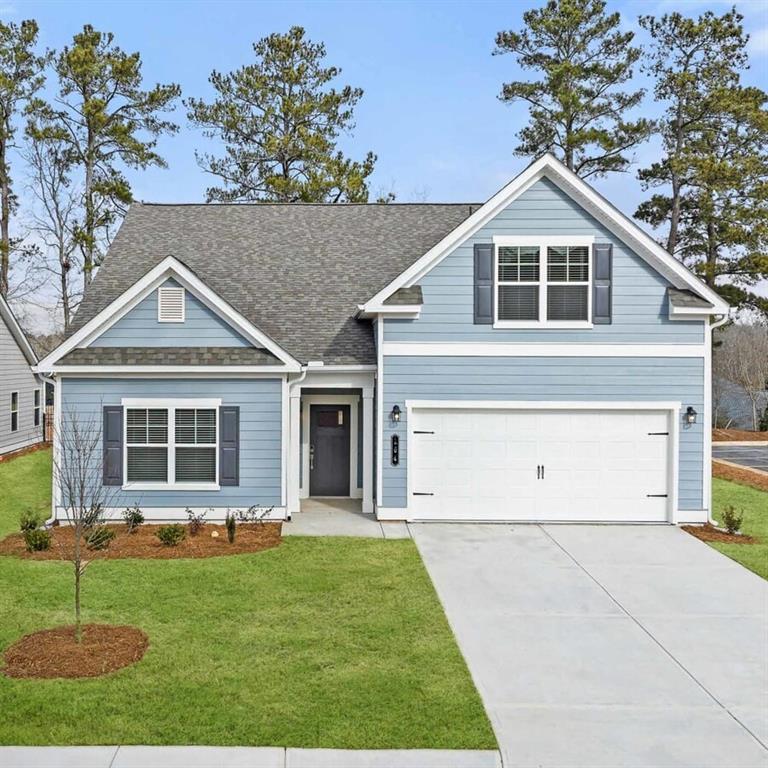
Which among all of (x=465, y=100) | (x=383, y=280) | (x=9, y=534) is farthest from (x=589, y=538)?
(x=465, y=100)

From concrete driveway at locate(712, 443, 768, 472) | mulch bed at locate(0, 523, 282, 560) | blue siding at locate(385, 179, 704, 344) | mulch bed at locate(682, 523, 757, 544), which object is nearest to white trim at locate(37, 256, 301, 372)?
blue siding at locate(385, 179, 704, 344)

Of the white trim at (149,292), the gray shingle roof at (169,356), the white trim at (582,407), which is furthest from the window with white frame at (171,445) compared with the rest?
the white trim at (582,407)

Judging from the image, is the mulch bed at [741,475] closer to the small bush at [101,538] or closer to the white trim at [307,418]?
the white trim at [307,418]

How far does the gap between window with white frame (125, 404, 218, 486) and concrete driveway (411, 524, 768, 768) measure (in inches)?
174

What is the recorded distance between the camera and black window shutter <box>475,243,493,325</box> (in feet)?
45.0

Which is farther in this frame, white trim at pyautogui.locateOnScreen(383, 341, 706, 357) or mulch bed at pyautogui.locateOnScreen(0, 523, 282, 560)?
white trim at pyautogui.locateOnScreen(383, 341, 706, 357)

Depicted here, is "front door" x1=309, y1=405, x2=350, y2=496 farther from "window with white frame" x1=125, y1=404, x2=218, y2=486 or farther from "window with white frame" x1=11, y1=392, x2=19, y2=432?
"window with white frame" x1=11, y1=392, x2=19, y2=432

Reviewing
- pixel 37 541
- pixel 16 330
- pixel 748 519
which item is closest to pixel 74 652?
pixel 37 541

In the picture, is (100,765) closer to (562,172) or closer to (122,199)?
(562,172)

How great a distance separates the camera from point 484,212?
44.5ft

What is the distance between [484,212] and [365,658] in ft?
29.4

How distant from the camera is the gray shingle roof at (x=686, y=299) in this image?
44.5 ft

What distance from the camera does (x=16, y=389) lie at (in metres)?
25.4

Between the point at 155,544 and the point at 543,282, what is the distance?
8.53 metres
